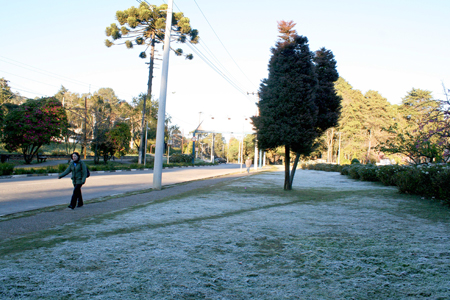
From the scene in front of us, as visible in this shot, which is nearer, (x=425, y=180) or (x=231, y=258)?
(x=231, y=258)

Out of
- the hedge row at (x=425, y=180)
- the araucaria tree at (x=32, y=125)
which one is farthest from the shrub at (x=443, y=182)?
the araucaria tree at (x=32, y=125)

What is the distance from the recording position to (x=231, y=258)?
443 cm

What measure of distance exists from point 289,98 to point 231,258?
30.4ft

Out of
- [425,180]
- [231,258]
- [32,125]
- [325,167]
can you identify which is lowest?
[231,258]

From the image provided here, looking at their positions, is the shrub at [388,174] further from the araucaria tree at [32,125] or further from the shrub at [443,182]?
the araucaria tree at [32,125]

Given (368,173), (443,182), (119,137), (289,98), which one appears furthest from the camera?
(119,137)

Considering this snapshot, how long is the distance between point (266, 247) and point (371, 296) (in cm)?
188

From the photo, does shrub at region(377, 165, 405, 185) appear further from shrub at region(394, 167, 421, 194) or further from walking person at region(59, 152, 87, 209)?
walking person at region(59, 152, 87, 209)

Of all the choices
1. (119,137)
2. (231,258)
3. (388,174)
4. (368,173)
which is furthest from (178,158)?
(231,258)

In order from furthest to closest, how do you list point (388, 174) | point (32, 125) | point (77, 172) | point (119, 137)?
point (119, 137)
point (32, 125)
point (388, 174)
point (77, 172)

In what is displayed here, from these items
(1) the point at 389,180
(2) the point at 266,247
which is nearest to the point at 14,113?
(1) the point at 389,180

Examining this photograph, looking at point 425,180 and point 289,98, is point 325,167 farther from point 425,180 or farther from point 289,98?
point 425,180

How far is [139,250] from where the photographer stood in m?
4.67

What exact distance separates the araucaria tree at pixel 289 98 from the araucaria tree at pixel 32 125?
2215 centimetres
